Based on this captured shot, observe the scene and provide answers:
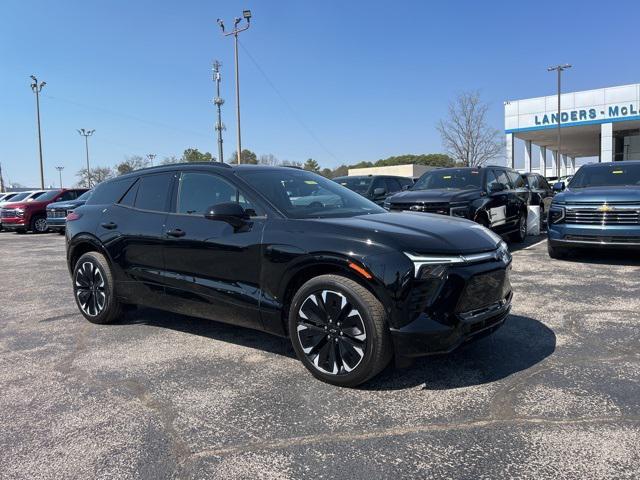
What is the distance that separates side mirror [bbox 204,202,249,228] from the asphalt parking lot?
118 centimetres

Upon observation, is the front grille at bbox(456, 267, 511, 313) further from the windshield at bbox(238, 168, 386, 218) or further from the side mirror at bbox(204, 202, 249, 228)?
the side mirror at bbox(204, 202, 249, 228)

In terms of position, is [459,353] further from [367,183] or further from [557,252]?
[367,183]

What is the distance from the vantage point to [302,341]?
3.76 meters

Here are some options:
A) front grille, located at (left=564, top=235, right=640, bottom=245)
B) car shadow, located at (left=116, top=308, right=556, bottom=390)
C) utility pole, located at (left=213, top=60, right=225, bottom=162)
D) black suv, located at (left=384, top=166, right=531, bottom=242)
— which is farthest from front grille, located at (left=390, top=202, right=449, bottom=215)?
utility pole, located at (left=213, top=60, right=225, bottom=162)

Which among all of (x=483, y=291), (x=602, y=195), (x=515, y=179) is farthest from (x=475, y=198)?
(x=483, y=291)

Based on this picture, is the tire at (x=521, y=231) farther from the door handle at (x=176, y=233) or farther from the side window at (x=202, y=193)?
the door handle at (x=176, y=233)

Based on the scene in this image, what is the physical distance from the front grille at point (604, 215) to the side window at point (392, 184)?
6287mm

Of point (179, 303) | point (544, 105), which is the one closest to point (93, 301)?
point (179, 303)

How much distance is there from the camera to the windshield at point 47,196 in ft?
68.8

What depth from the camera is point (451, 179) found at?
1043cm

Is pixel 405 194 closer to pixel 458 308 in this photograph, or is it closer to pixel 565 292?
pixel 565 292

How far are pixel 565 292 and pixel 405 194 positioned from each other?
396 centimetres

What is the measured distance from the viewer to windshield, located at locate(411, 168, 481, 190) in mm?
10125

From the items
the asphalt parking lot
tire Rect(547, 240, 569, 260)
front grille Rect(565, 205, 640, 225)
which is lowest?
the asphalt parking lot
